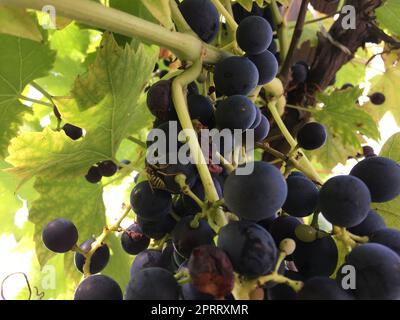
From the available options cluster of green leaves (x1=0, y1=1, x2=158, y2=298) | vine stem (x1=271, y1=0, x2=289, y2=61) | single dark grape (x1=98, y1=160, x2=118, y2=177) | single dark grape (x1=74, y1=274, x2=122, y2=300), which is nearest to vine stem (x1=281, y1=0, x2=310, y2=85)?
vine stem (x1=271, y1=0, x2=289, y2=61)

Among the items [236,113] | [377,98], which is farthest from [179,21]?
[377,98]

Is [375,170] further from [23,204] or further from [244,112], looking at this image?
[23,204]

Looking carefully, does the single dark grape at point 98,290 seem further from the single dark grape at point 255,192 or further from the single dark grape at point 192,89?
the single dark grape at point 192,89

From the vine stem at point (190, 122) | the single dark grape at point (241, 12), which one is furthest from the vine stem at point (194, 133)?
the single dark grape at point (241, 12)

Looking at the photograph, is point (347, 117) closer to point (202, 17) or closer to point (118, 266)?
point (202, 17)

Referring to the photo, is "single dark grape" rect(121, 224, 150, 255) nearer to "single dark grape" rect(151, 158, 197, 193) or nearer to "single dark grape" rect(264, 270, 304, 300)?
"single dark grape" rect(151, 158, 197, 193)
